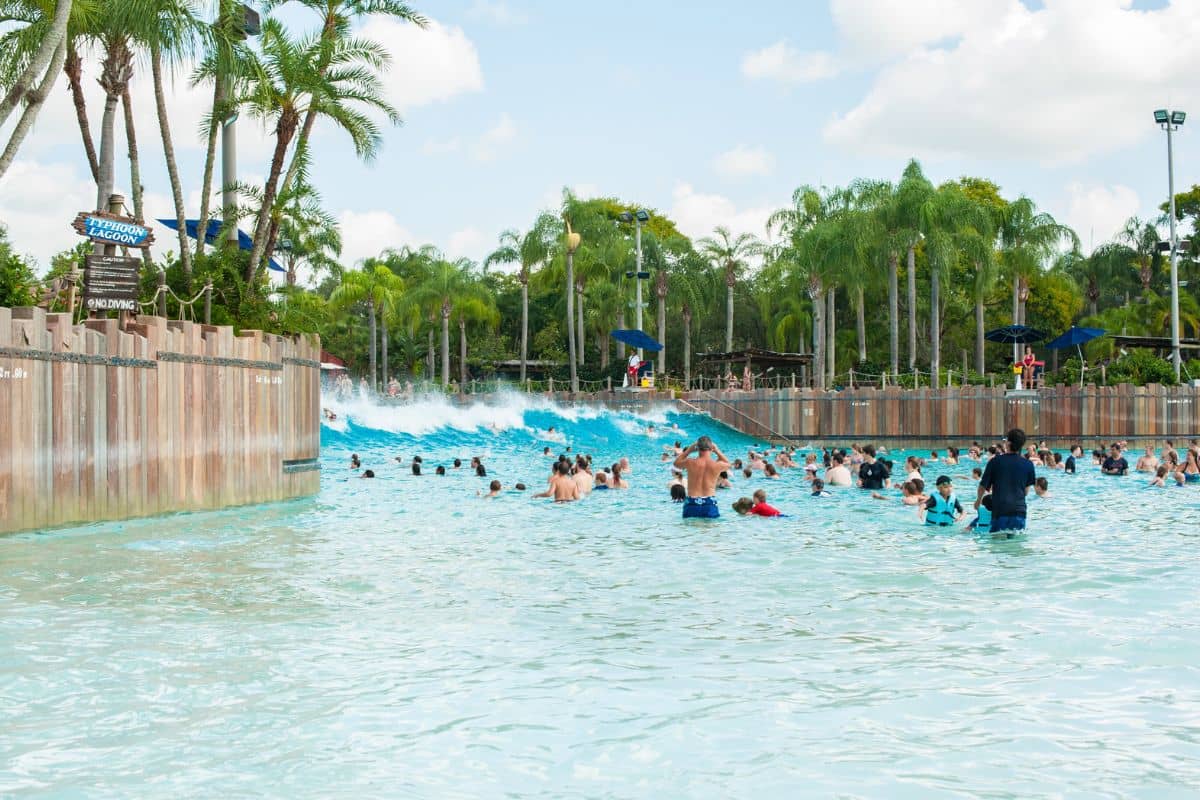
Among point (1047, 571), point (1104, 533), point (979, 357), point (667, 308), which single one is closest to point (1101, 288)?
point (979, 357)

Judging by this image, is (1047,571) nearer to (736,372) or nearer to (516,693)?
(516,693)

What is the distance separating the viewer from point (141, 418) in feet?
50.5

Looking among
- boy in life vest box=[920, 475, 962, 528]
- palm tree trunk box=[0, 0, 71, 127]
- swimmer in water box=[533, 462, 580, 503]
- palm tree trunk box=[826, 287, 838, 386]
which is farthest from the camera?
palm tree trunk box=[826, 287, 838, 386]

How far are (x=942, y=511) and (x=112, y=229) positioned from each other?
11930mm

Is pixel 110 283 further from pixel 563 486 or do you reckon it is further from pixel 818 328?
pixel 818 328

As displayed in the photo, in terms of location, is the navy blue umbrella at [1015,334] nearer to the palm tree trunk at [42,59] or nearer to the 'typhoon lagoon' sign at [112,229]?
the 'typhoon lagoon' sign at [112,229]

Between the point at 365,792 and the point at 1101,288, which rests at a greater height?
the point at 1101,288

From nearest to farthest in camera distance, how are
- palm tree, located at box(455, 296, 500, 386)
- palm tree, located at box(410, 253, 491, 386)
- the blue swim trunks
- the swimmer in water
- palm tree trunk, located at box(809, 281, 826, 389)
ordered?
the blue swim trunks, the swimmer in water, palm tree trunk, located at box(809, 281, 826, 389), palm tree, located at box(410, 253, 491, 386), palm tree, located at box(455, 296, 500, 386)

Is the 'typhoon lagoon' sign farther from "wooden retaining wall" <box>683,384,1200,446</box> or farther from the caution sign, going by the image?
"wooden retaining wall" <box>683,384,1200,446</box>

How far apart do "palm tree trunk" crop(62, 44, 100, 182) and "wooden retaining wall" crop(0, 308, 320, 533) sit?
6.34m

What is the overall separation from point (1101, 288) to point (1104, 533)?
196 feet

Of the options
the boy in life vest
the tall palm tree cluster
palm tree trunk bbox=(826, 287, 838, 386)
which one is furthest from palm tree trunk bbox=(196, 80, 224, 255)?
palm tree trunk bbox=(826, 287, 838, 386)

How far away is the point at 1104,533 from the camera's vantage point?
16.1 m

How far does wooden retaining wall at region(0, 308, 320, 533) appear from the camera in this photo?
13406 mm
